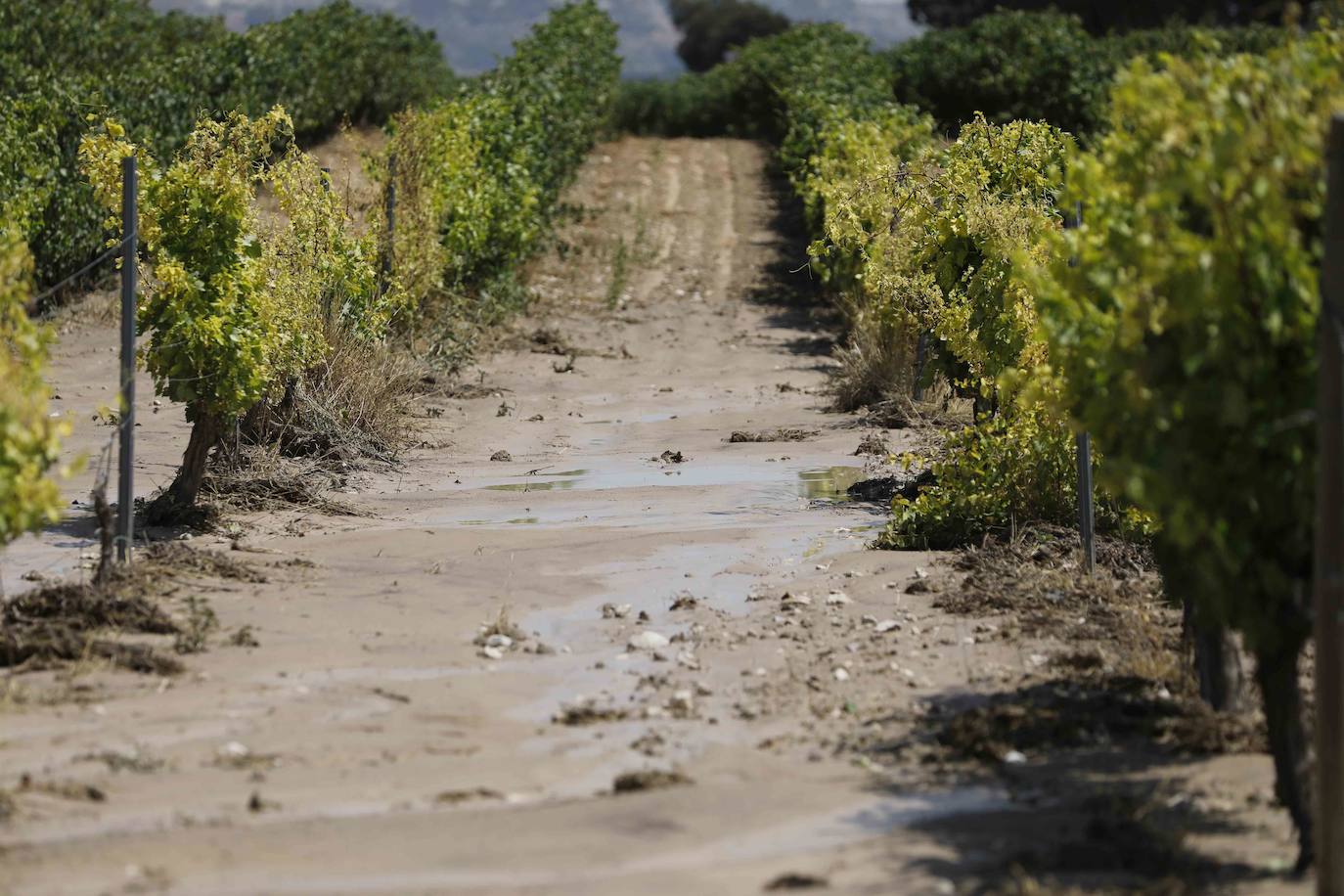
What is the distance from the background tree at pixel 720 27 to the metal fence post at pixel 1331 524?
81275mm

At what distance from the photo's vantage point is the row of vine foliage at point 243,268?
5840mm

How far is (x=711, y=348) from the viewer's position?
1798cm

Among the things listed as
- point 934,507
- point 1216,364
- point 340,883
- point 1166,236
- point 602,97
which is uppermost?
point 602,97

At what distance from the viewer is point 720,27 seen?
85.9m

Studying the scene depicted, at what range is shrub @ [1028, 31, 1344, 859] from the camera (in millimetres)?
4461

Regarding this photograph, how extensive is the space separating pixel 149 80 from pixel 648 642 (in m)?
16.2

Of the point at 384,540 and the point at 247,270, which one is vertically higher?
the point at 247,270

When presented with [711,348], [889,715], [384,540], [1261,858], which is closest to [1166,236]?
[1261,858]

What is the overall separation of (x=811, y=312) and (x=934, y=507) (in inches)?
410

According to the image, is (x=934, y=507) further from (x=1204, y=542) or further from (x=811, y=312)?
(x=811, y=312)

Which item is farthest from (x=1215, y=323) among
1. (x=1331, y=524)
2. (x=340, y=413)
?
(x=340, y=413)

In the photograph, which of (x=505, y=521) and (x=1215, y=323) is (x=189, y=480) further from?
(x=1215, y=323)

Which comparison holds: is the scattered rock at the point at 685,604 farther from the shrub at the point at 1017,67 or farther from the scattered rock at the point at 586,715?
the shrub at the point at 1017,67

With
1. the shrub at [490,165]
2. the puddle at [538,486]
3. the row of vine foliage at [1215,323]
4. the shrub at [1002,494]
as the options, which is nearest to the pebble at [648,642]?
the row of vine foliage at [1215,323]
